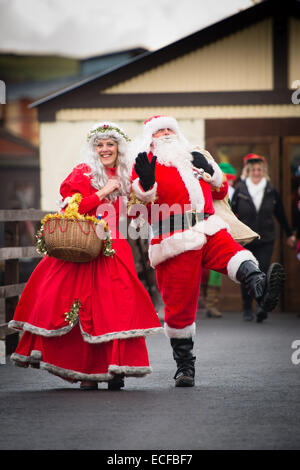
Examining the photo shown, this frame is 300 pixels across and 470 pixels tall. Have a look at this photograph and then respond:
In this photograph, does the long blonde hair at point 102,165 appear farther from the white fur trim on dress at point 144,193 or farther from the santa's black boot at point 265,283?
the santa's black boot at point 265,283

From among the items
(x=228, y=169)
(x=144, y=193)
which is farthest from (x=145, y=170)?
(x=228, y=169)

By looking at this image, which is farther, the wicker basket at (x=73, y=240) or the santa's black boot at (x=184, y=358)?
the santa's black boot at (x=184, y=358)

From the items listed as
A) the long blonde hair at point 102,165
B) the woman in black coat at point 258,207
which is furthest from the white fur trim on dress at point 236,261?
the woman in black coat at point 258,207

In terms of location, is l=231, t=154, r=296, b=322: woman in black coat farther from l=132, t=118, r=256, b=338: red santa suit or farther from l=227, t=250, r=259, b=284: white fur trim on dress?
l=227, t=250, r=259, b=284: white fur trim on dress

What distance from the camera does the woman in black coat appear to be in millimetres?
11523

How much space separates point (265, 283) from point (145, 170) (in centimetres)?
114

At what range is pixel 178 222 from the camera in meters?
A: 6.47

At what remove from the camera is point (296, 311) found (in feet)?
42.7

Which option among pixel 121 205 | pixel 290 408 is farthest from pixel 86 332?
pixel 290 408

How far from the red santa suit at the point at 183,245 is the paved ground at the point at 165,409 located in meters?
0.57

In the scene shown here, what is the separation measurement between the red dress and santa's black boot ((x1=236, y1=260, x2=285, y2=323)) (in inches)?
27.0

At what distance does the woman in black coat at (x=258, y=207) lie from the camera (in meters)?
11.5

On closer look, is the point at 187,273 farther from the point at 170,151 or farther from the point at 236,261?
the point at 170,151

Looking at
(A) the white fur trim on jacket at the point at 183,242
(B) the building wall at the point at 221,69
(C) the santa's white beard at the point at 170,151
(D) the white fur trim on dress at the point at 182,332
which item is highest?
(B) the building wall at the point at 221,69
